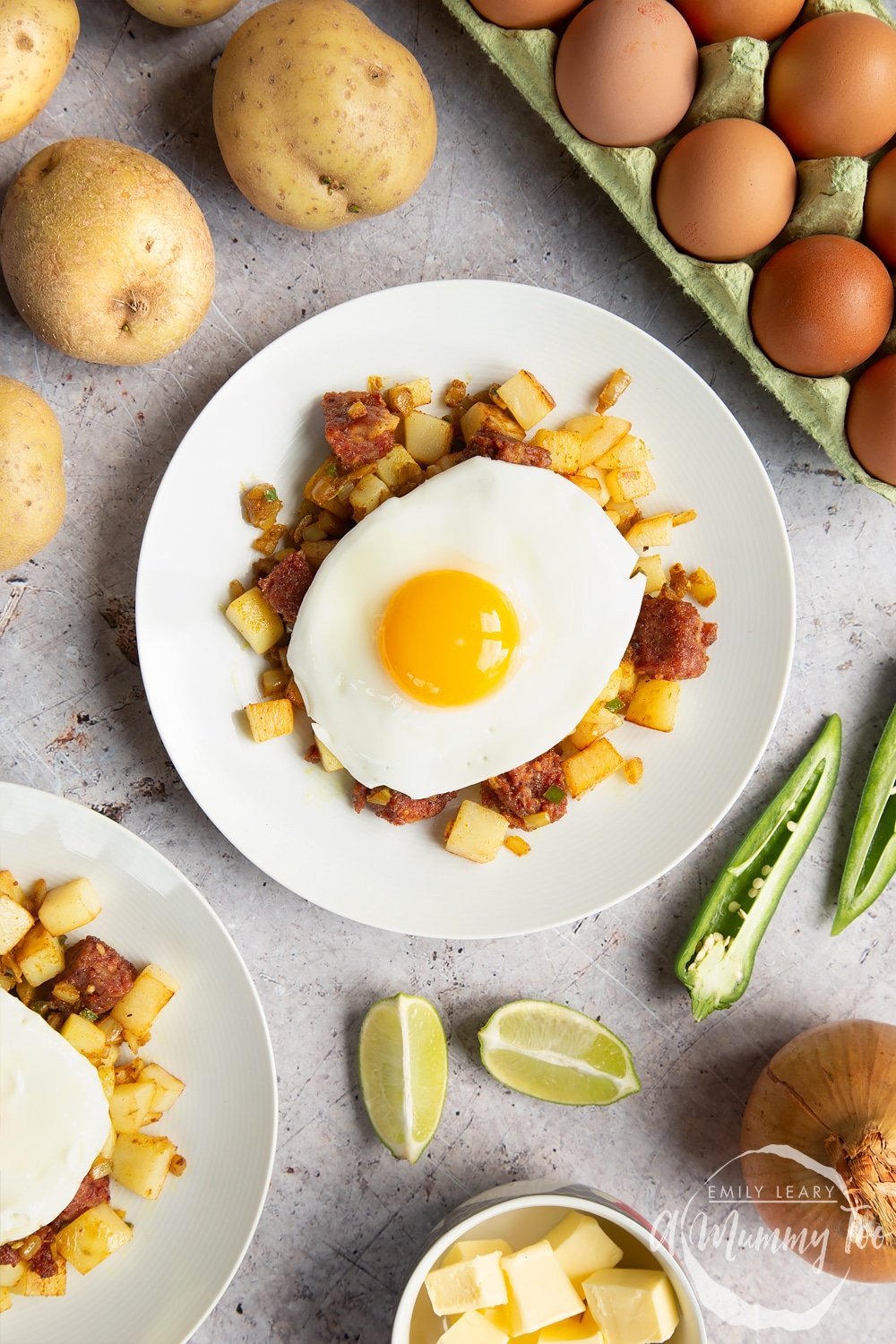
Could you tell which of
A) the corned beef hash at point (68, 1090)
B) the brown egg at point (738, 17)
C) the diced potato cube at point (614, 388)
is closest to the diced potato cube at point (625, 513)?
the diced potato cube at point (614, 388)

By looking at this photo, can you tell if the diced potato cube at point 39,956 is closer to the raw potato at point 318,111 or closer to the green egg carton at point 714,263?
the raw potato at point 318,111

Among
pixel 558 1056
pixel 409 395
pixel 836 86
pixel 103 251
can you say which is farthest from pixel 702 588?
pixel 103 251

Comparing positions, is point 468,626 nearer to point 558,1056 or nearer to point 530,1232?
point 558,1056

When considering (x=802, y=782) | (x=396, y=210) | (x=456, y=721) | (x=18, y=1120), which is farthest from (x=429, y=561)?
(x=18, y=1120)

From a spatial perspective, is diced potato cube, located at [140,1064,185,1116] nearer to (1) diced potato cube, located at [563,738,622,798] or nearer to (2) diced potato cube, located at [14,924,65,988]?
(2) diced potato cube, located at [14,924,65,988]

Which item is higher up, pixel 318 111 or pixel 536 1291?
pixel 318 111

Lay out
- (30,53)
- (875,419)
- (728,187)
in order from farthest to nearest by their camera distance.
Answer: (875,419), (728,187), (30,53)

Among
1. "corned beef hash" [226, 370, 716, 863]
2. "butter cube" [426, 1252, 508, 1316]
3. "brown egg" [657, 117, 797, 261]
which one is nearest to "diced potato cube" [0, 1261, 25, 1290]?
"butter cube" [426, 1252, 508, 1316]
